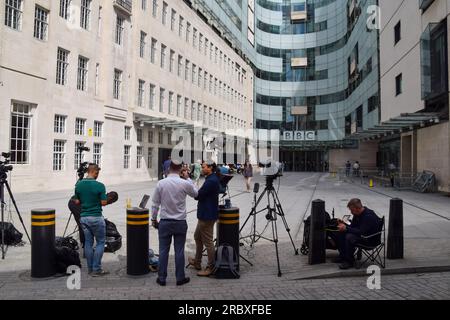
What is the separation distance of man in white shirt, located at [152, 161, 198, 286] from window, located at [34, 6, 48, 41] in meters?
18.9

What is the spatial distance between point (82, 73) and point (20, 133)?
6.45 metres

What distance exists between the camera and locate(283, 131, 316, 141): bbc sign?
6506 cm

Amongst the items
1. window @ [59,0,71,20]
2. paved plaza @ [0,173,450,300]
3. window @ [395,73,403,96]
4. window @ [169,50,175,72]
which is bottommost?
paved plaza @ [0,173,450,300]

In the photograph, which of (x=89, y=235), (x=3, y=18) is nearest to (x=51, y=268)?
(x=89, y=235)

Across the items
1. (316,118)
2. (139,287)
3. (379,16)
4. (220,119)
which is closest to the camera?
(139,287)

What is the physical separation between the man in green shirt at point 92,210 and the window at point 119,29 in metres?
24.1

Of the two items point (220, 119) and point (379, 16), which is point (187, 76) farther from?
point (379, 16)

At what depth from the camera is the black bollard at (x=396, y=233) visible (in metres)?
7.55

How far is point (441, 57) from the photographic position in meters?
22.0

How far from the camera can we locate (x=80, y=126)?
2459 centimetres

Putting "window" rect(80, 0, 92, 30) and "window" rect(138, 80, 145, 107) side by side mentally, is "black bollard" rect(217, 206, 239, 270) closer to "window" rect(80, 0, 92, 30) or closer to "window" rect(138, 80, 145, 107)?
"window" rect(80, 0, 92, 30)

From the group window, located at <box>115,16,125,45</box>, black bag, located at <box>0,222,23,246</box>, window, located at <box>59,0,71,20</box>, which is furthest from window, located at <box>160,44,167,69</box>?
black bag, located at <box>0,222,23,246</box>

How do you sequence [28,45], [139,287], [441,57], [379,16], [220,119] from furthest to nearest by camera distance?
1. [220,119]
2. [379,16]
3. [441,57]
4. [28,45]
5. [139,287]

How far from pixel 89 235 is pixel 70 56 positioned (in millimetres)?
19665
